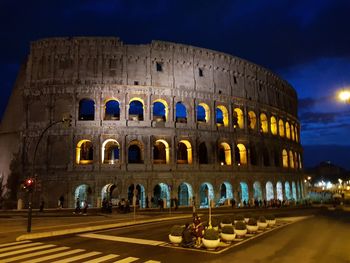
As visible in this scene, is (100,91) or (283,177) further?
(283,177)

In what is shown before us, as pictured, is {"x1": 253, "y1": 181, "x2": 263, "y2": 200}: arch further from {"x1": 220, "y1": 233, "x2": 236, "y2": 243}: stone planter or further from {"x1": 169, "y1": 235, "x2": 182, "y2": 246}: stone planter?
{"x1": 169, "y1": 235, "x2": 182, "y2": 246}: stone planter

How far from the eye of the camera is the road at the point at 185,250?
1191 cm

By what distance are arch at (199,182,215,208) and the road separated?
21.2 meters

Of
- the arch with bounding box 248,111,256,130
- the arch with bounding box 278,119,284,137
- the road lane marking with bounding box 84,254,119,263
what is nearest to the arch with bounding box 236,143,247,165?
the arch with bounding box 248,111,256,130

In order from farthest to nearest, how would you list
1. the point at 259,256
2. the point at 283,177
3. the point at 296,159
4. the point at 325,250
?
the point at 296,159, the point at 283,177, the point at 325,250, the point at 259,256

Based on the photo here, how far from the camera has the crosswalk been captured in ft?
37.6

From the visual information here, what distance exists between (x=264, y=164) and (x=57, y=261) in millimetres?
42311

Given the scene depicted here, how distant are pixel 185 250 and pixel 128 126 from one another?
80.6 feet

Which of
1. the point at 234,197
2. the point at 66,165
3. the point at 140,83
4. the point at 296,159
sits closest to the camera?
the point at 66,165

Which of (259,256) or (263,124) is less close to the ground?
(263,124)

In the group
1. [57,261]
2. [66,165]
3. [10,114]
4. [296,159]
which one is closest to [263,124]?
[296,159]

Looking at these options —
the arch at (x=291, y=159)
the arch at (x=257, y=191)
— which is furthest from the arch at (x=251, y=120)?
the arch at (x=291, y=159)

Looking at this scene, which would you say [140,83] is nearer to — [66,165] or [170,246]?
[66,165]

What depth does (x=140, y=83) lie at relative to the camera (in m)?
38.2
